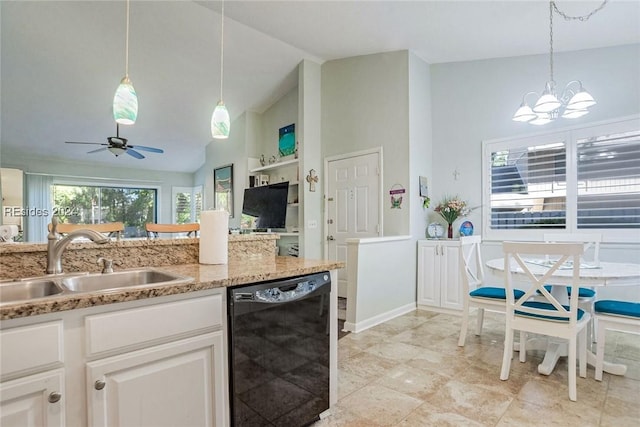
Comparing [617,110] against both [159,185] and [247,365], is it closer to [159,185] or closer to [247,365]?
[247,365]

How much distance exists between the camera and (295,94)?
18.8 ft

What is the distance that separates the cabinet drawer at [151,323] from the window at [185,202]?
7140 mm

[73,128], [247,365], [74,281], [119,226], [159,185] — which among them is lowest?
[247,365]

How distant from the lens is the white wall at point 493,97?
3.40 m

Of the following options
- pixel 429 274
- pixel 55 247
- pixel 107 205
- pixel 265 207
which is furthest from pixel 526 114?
pixel 107 205

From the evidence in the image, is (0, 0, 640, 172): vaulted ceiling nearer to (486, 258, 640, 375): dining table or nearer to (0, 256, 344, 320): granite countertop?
(486, 258, 640, 375): dining table

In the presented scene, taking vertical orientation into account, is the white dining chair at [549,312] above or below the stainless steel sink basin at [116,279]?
below

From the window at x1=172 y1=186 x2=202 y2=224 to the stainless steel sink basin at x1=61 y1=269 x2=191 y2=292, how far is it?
673 cm

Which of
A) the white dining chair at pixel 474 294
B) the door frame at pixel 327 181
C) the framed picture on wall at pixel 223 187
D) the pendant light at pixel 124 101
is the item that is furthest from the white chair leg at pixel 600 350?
the framed picture on wall at pixel 223 187

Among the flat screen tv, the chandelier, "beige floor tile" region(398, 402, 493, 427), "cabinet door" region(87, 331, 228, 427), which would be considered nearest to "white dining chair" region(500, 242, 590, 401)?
"beige floor tile" region(398, 402, 493, 427)

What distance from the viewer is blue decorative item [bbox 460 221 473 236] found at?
4199mm

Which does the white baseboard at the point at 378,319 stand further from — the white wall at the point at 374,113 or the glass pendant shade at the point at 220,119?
the glass pendant shade at the point at 220,119


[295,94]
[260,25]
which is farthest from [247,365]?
[295,94]

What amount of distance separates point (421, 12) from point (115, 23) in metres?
3.58
